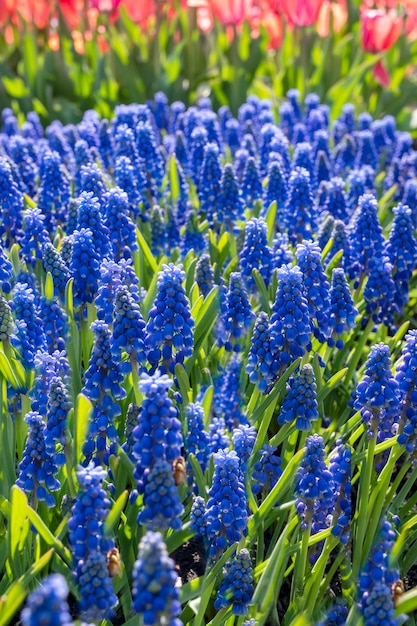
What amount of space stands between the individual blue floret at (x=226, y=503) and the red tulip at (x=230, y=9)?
20.5 feet

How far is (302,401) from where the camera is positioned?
119 inches

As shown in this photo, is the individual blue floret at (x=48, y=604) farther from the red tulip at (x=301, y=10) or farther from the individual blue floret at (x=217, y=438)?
the red tulip at (x=301, y=10)

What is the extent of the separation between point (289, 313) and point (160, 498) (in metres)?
1.01

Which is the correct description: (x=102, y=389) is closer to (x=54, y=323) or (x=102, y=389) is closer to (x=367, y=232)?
(x=54, y=323)

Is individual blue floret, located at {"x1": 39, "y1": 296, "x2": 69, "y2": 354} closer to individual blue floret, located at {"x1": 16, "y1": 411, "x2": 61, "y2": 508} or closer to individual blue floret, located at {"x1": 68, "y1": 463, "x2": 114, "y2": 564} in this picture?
individual blue floret, located at {"x1": 16, "y1": 411, "x2": 61, "y2": 508}

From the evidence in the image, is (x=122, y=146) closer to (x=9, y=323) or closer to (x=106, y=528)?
(x=9, y=323)

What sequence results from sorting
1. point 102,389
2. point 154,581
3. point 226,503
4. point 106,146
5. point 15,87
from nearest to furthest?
1. point 154,581
2. point 226,503
3. point 102,389
4. point 106,146
5. point 15,87

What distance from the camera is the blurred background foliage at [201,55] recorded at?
8.05 meters

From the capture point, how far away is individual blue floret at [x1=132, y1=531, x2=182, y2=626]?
1.99 metres

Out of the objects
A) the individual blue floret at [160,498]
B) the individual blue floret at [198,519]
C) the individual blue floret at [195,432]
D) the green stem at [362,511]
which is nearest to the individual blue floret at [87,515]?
the individual blue floret at [160,498]

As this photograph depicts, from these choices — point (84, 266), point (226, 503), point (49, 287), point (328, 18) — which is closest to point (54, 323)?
point (49, 287)

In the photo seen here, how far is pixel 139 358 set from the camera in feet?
10.0

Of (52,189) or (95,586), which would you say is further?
(52,189)

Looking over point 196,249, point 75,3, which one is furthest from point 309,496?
point 75,3
